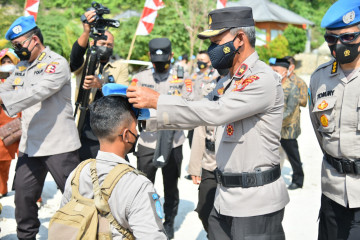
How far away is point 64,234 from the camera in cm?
214

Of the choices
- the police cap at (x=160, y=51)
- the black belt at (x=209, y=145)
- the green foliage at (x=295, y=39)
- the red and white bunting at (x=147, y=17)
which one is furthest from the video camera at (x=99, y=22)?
the green foliage at (x=295, y=39)

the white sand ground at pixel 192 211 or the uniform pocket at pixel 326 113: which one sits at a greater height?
the uniform pocket at pixel 326 113

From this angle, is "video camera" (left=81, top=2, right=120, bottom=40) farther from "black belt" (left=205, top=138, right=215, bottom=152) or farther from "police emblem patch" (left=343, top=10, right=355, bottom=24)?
"police emblem patch" (left=343, top=10, right=355, bottom=24)

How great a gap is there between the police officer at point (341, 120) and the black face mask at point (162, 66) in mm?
2537

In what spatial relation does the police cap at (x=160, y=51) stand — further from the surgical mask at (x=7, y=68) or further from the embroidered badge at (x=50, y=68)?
the surgical mask at (x=7, y=68)

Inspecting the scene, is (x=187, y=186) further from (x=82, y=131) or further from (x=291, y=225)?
(x=82, y=131)

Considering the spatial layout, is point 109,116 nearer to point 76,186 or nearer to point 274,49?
point 76,186

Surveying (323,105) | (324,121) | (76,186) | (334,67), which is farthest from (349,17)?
(76,186)

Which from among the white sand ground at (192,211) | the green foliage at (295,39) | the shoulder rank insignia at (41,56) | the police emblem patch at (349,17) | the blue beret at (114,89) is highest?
the police emblem patch at (349,17)

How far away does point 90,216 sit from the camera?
217cm

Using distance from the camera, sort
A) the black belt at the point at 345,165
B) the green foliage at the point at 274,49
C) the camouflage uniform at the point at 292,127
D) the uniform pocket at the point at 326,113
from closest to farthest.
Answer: the black belt at the point at 345,165 < the uniform pocket at the point at 326,113 < the camouflage uniform at the point at 292,127 < the green foliage at the point at 274,49

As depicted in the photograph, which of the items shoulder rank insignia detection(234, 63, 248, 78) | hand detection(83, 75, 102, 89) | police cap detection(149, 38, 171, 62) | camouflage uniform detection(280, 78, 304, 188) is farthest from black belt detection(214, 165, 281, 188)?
camouflage uniform detection(280, 78, 304, 188)

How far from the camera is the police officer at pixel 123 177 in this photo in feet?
7.18

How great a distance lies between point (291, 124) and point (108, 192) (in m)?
5.48
